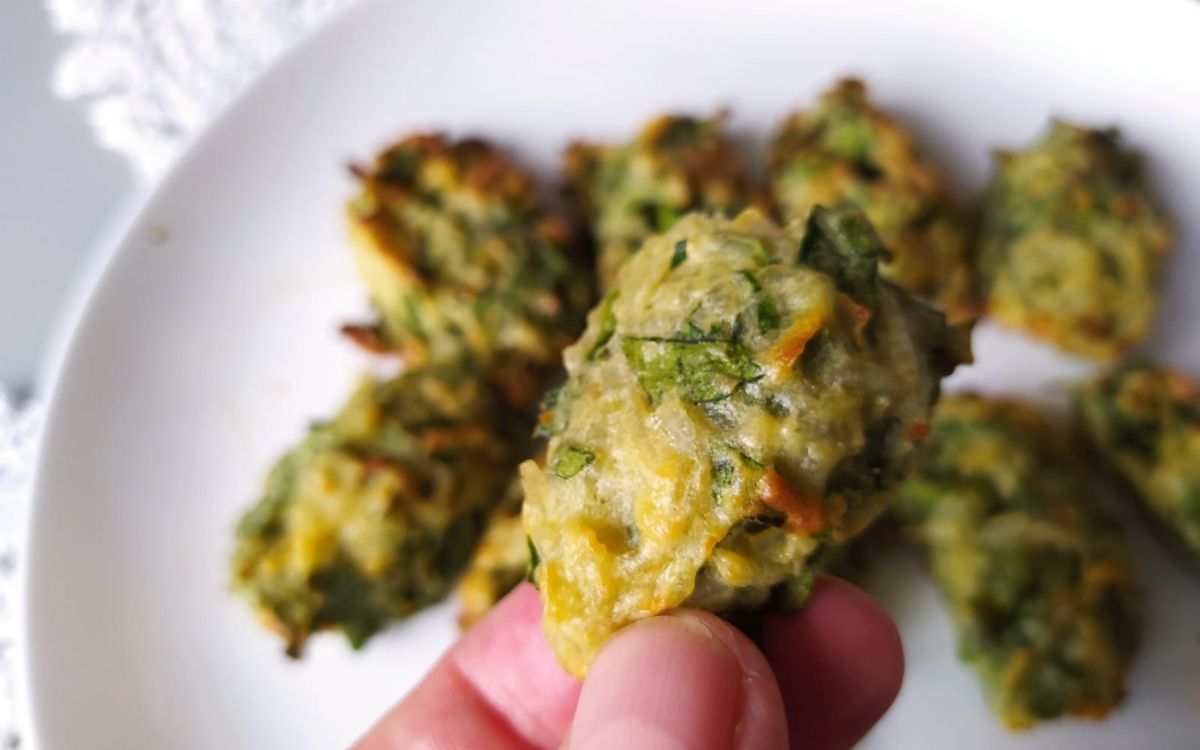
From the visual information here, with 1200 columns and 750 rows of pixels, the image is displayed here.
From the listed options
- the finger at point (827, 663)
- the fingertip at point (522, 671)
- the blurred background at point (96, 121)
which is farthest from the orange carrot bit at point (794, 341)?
the blurred background at point (96, 121)

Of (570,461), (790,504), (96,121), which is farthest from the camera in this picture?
(96,121)

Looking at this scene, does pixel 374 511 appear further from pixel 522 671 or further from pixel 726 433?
pixel 726 433

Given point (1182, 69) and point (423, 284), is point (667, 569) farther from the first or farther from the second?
point (1182, 69)

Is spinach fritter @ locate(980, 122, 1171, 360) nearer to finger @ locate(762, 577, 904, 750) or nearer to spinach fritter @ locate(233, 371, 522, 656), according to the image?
finger @ locate(762, 577, 904, 750)

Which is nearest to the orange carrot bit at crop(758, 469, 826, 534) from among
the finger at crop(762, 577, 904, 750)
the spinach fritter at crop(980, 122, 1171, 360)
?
the finger at crop(762, 577, 904, 750)

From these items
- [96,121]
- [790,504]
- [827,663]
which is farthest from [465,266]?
[96,121]

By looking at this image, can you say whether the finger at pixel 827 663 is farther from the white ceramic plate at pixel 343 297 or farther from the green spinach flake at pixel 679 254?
the green spinach flake at pixel 679 254

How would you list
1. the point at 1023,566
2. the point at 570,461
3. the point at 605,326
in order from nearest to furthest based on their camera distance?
the point at 570,461 → the point at 605,326 → the point at 1023,566
